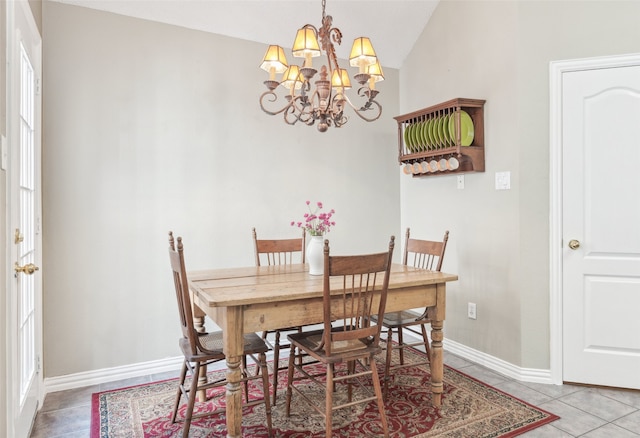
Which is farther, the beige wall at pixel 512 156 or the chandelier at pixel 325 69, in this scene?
the beige wall at pixel 512 156

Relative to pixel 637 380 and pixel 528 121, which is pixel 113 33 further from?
pixel 637 380

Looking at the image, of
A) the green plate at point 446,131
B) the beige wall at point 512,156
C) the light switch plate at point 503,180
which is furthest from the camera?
the green plate at point 446,131

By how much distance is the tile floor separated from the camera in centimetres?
224

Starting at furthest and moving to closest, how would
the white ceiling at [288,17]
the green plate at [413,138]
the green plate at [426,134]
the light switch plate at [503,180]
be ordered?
the green plate at [413,138]
the green plate at [426,134]
the white ceiling at [288,17]
the light switch plate at [503,180]

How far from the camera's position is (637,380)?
267cm

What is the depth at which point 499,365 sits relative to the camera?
305 cm

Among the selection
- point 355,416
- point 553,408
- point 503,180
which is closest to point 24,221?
point 355,416

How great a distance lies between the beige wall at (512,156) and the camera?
2.77 metres

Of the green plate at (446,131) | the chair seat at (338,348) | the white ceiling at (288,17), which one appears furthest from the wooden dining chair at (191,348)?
the green plate at (446,131)

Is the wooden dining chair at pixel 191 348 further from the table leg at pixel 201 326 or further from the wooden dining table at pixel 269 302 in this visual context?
the table leg at pixel 201 326

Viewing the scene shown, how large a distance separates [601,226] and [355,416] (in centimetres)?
197

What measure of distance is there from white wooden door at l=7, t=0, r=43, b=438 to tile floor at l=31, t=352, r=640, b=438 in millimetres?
121

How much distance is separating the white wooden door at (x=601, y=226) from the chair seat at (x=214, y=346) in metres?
2.04

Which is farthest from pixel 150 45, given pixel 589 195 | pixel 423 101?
pixel 589 195
